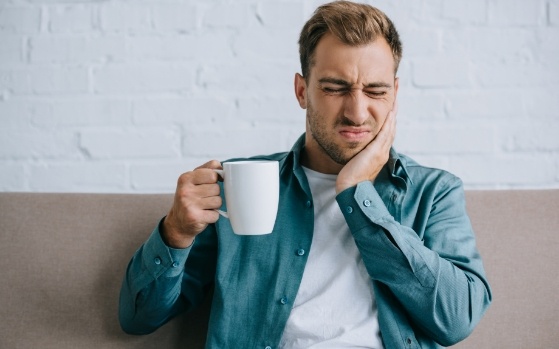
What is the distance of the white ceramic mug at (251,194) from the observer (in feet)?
3.67

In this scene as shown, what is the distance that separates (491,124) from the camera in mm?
1807

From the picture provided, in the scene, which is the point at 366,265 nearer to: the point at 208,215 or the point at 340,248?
the point at 340,248

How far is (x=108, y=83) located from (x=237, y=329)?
2.84ft

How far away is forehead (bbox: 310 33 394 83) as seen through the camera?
1.39 metres

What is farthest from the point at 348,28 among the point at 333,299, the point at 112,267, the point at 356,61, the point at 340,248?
the point at 112,267

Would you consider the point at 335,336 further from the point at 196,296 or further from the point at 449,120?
the point at 449,120

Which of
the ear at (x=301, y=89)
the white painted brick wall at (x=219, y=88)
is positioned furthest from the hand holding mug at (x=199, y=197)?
the white painted brick wall at (x=219, y=88)

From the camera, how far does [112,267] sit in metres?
1.54

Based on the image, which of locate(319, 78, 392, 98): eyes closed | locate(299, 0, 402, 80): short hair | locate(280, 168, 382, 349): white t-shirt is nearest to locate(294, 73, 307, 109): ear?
A: locate(299, 0, 402, 80): short hair

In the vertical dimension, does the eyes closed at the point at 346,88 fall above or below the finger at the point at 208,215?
above

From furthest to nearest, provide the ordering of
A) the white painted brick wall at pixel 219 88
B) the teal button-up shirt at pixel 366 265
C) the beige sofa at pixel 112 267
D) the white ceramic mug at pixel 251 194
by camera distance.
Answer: the white painted brick wall at pixel 219 88 → the beige sofa at pixel 112 267 → the teal button-up shirt at pixel 366 265 → the white ceramic mug at pixel 251 194

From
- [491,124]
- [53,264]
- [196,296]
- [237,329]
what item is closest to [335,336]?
[237,329]

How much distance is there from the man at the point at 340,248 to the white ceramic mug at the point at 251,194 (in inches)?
3.8

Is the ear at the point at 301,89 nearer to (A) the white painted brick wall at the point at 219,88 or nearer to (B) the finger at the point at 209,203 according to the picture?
(A) the white painted brick wall at the point at 219,88
